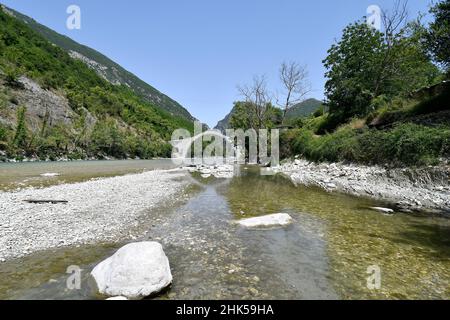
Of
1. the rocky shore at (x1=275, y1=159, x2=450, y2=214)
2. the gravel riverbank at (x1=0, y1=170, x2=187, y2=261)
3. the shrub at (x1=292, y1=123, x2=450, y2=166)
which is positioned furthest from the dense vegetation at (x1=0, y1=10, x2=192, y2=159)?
the rocky shore at (x1=275, y1=159, x2=450, y2=214)

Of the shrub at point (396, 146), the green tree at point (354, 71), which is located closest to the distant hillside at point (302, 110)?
the green tree at point (354, 71)

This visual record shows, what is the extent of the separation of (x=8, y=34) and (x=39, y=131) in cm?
6115

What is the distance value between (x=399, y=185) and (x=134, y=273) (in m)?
13.7

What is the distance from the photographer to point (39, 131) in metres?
61.3

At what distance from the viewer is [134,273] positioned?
4375 mm

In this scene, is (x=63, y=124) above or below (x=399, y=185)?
above

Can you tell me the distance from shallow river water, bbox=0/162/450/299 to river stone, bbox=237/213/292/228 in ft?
1.01

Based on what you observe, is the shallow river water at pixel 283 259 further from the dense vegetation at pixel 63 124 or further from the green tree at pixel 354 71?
the dense vegetation at pixel 63 124

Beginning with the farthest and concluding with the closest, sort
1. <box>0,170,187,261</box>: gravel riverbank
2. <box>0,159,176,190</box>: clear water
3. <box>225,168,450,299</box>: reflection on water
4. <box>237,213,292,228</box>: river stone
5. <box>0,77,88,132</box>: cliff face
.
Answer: <box>0,77,88,132</box>: cliff face, <box>0,159,176,190</box>: clear water, <box>237,213,292,228</box>: river stone, <box>0,170,187,261</box>: gravel riverbank, <box>225,168,450,299</box>: reflection on water

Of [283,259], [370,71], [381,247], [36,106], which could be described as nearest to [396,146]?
[381,247]

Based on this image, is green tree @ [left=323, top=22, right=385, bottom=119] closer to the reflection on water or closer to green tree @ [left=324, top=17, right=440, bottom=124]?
green tree @ [left=324, top=17, right=440, bottom=124]

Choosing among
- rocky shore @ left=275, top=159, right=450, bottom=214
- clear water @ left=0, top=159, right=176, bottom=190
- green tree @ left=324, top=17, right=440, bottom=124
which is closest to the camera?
rocky shore @ left=275, top=159, right=450, bottom=214

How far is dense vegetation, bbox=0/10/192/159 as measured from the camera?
55.4m

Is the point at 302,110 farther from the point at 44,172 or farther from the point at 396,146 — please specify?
the point at 44,172
